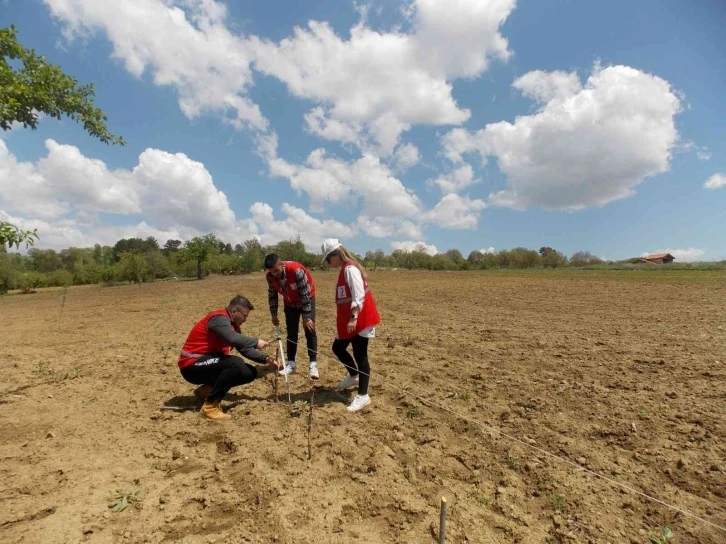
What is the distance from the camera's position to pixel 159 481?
124 inches

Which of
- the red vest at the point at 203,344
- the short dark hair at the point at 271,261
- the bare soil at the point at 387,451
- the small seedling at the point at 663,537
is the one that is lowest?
the small seedling at the point at 663,537

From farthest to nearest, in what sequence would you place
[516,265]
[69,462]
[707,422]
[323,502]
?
[516,265] → [707,422] → [69,462] → [323,502]

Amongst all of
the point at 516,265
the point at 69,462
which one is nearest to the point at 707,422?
the point at 69,462

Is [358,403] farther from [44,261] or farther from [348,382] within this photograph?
[44,261]

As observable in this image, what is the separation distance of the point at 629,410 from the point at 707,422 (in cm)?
70

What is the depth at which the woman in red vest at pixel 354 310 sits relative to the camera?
4.35 meters

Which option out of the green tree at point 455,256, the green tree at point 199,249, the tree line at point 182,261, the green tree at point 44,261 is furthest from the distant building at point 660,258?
the green tree at point 44,261

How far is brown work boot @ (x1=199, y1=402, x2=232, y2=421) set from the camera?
4301mm

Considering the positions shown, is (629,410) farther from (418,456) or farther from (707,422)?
(418,456)

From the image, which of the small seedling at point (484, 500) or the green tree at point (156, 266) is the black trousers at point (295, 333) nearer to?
the small seedling at point (484, 500)

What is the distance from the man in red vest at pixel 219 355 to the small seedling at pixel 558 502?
3120mm

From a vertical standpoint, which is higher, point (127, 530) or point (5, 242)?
point (5, 242)

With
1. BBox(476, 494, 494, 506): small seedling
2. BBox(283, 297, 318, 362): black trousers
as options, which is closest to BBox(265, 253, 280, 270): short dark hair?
BBox(283, 297, 318, 362): black trousers

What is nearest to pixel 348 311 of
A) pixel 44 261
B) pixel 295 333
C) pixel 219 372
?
pixel 295 333
